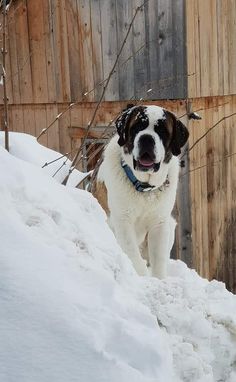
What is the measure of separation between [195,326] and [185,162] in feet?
18.2

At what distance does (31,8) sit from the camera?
8.33 metres

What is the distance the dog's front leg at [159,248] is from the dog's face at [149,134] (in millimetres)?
495

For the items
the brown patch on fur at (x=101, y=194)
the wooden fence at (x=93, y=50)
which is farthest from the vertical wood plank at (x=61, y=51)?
the brown patch on fur at (x=101, y=194)

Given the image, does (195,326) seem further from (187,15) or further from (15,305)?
(187,15)

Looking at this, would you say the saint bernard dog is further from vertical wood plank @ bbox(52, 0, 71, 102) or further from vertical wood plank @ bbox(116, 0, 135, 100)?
vertical wood plank @ bbox(52, 0, 71, 102)

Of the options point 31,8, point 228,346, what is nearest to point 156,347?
point 228,346

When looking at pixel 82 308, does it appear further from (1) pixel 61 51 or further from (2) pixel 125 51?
(1) pixel 61 51


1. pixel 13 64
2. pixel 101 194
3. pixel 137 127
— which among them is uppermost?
pixel 13 64

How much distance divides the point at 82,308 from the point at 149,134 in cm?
258

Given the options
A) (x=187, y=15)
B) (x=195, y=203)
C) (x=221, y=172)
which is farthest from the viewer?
(x=221, y=172)

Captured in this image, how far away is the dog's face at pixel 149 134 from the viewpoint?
4.55 m

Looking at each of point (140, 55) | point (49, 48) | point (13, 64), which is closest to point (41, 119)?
point (13, 64)

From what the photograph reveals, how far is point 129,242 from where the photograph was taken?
4.69 meters

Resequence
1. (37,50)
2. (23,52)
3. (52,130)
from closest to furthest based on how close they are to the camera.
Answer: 1. (37,50)
2. (23,52)
3. (52,130)
